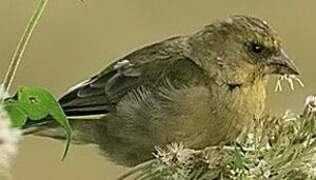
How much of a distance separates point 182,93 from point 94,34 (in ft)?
8.21

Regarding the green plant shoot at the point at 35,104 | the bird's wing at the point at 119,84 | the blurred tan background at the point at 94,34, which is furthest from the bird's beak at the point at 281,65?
the blurred tan background at the point at 94,34

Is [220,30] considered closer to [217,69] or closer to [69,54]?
[217,69]

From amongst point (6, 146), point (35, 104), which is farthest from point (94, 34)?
point (6, 146)

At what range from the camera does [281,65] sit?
76.5 inches

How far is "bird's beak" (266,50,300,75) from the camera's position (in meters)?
1.93

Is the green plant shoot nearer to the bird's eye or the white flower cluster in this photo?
the white flower cluster

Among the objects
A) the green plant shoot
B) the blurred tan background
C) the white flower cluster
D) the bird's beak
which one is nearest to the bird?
the bird's beak

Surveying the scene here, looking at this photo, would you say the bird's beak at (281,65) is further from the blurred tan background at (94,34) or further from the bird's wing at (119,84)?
the blurred tan background at (94,34)

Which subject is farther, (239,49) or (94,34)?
(94,34)

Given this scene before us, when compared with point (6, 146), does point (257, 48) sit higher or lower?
lower

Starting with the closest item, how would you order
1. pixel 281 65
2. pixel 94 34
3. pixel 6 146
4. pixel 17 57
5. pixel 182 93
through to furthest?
pixel 6 146 → pixel 17 57 → pixel 281 65 → pixel 182 93 → pixel 94 34

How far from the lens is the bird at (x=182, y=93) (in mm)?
1954

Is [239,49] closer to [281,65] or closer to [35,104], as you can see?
[281,65]

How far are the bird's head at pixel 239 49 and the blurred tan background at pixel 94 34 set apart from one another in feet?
6.25
